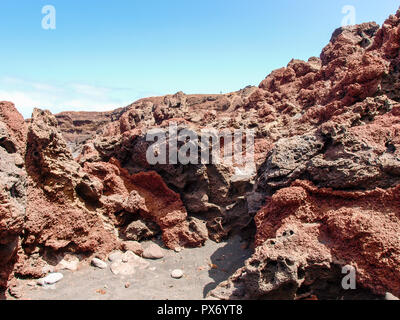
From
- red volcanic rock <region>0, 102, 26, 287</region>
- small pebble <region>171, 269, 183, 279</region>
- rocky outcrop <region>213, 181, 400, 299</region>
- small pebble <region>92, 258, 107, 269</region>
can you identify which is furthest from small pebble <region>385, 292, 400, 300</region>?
red volcanic rock <region>0, 102, 26, 287</region>

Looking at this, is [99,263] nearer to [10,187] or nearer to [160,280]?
[160,280]

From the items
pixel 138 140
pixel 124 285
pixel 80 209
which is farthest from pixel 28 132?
pixel 124 285

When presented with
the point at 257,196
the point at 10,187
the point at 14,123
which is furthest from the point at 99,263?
the point at 257,196

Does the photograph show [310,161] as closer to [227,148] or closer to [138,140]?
[227,148]

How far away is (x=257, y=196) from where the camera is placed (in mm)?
5387

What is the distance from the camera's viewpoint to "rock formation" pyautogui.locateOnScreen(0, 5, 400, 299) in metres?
3.71

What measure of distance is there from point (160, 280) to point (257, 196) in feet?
8.07

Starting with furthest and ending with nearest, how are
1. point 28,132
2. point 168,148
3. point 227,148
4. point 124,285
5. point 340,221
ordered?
point 227,148 → point 168,148 → point 28,132 → point 124,285 → point 340,221

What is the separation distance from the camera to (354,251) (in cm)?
367

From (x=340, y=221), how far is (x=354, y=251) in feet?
1.38

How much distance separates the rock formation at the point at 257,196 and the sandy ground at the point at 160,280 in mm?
422

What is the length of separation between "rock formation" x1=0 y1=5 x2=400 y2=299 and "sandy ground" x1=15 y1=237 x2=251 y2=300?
422 mm

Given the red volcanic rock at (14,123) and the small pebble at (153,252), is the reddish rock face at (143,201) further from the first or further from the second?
the red volcanic rock at (14,123)

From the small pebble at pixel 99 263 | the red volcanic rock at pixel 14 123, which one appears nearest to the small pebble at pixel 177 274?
the small pebble at pixel 99 263
